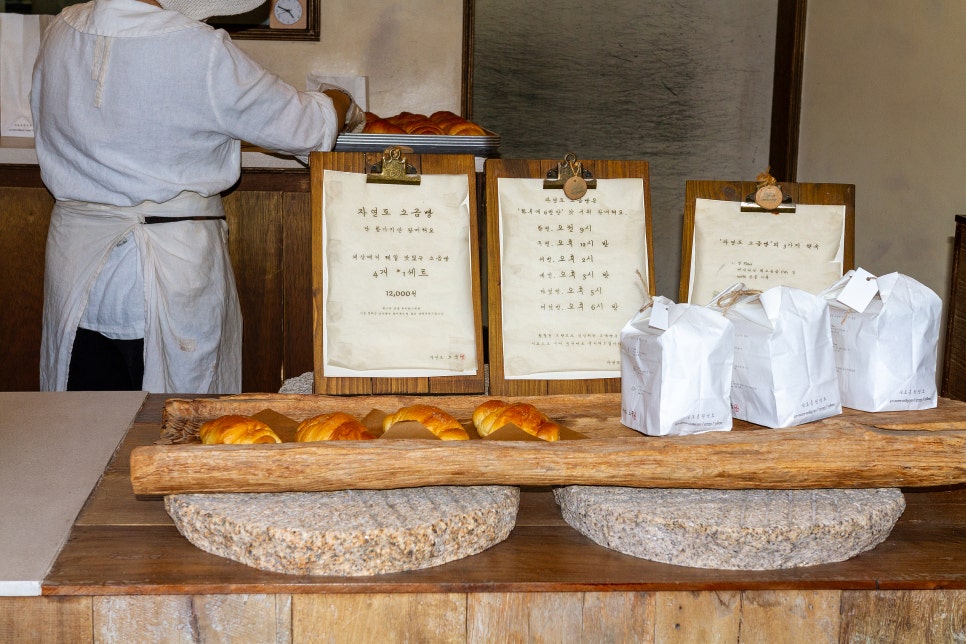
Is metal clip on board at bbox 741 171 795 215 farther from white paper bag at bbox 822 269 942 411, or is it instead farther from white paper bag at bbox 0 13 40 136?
white paper bag at bbox 0 13 40 136

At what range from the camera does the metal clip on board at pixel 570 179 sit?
50.7 inches

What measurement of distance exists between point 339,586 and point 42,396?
2.44 feet

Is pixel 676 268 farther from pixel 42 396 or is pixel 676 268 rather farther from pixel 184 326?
pixel 42 396

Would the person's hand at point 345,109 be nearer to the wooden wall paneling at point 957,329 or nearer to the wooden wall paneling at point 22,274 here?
the wooden wall paneling at point 22,274

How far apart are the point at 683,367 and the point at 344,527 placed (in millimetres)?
400

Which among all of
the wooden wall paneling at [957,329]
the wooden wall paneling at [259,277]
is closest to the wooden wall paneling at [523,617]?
the wooden wall paneling at [957,329]

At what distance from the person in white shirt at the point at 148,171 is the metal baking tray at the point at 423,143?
0.17 feet

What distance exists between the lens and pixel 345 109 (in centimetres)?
190

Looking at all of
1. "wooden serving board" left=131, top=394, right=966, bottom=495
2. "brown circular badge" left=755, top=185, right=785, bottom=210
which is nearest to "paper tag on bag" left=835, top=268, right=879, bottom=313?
"wooden serving board" left=131, top=394, right=966, bottom=495

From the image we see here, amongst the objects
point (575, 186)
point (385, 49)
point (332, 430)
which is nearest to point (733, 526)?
point (332, 430)

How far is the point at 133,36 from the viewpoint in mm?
1719

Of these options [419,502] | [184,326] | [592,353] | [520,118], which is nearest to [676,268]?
[520,118]

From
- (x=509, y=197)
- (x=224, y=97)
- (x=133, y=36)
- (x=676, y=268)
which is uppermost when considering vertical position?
(x=133, y=36)

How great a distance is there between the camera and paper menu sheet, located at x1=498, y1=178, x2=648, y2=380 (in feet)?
4.24
